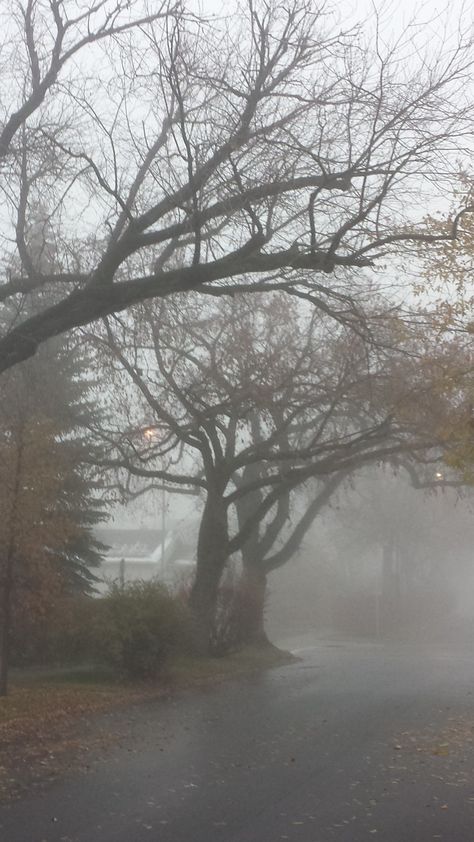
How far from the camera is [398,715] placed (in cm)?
1573

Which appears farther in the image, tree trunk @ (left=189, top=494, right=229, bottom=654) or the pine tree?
tree trunk @ (left=189, top=494, right=229, bottom=654)

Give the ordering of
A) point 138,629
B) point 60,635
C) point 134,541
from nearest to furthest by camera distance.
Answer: point 138,629 → point 60,635 → point 134,541

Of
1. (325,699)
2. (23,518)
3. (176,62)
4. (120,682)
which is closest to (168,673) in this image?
(120,682)

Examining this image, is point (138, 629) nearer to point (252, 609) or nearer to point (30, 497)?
point (30, 497)

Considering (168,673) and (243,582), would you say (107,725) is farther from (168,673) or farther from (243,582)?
(243,582)

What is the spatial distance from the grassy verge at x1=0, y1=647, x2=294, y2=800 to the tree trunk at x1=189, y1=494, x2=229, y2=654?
110cm

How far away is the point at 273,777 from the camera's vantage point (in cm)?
1042

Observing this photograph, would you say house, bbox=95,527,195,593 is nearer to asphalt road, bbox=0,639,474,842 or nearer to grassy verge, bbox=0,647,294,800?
grassy verge, bbox=0,647,294,800

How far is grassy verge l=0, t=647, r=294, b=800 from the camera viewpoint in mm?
10992

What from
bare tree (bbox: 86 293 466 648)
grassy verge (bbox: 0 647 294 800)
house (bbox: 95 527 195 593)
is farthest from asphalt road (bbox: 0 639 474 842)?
house (bbox: 95 527 195 593)

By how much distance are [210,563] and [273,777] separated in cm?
1580

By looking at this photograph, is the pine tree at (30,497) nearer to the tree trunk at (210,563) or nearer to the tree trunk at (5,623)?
the tree trunk at (5,623)

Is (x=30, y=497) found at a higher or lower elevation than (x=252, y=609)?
higher

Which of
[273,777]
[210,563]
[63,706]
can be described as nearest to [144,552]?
[210,563]
